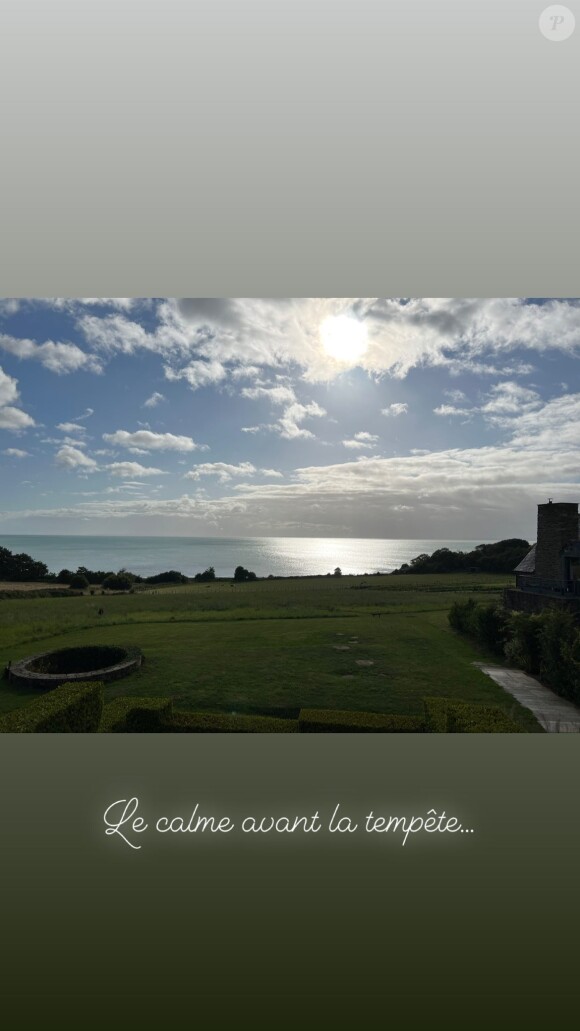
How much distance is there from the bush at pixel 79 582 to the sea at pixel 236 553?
0.26 metres

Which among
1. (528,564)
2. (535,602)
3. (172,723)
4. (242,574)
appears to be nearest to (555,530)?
(528,564)

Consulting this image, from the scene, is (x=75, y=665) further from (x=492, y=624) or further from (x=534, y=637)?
(x=534, y=637)

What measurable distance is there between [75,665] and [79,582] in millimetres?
1982

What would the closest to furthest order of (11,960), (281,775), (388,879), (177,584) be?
(11,960)
(388,879)
(281,775)
(177,584)

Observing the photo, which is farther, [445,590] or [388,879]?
[445,590]

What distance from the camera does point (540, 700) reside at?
7.91 m

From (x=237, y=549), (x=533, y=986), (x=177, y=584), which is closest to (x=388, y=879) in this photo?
(x=533, y=986)

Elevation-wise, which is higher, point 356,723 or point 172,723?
point 356,723

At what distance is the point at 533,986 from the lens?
4.45 meters

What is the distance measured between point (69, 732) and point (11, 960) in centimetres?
242

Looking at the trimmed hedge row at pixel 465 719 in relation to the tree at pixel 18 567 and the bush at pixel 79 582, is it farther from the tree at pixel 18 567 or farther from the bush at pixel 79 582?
the tree at pixel 18 567

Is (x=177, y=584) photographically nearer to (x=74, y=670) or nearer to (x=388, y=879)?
(x=74, y=670)

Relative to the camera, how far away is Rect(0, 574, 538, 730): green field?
7.62 metres

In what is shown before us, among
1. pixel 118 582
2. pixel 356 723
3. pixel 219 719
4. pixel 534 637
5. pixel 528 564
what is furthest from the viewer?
pixel 118 582
